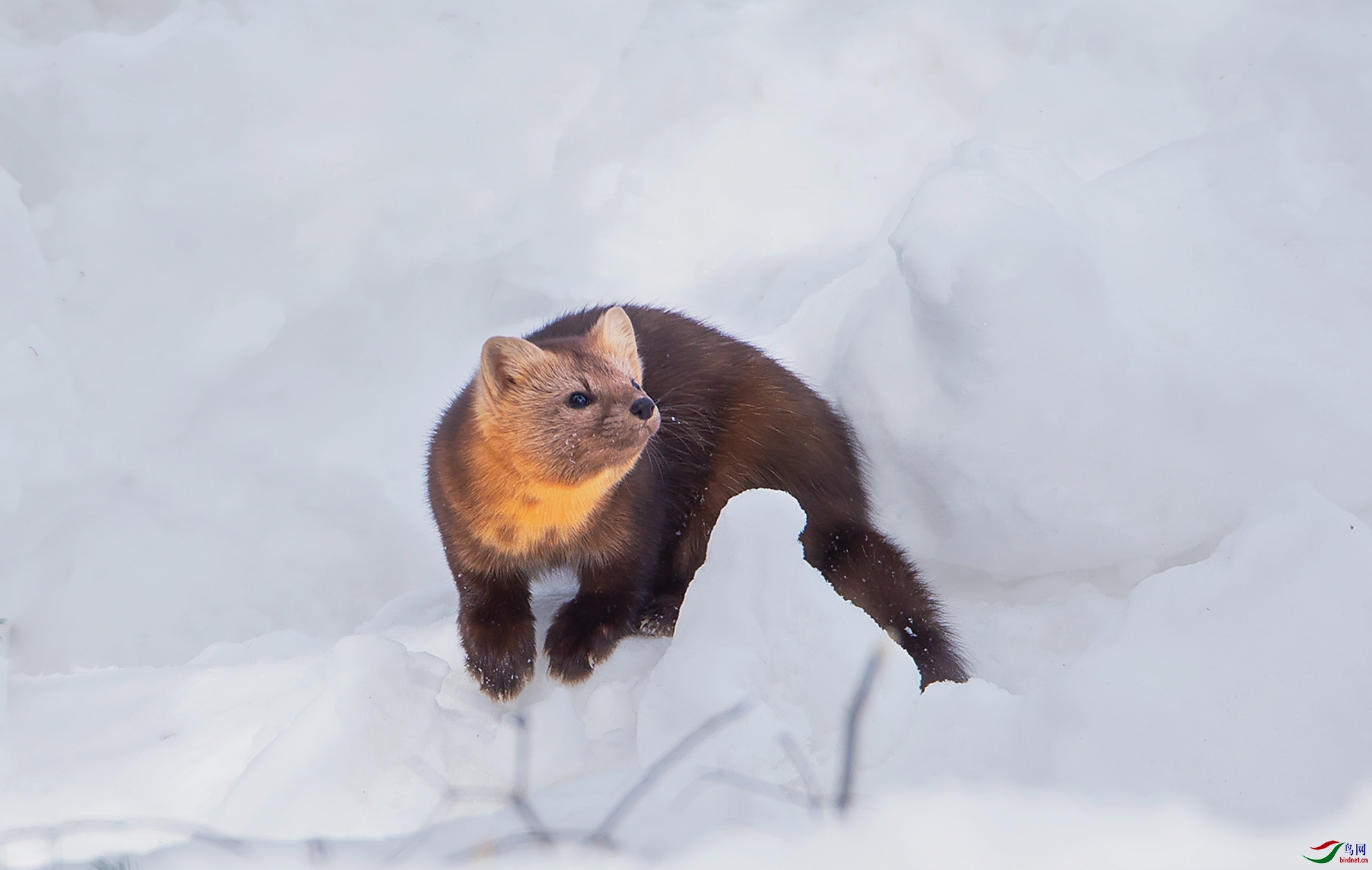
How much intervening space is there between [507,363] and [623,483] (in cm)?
45

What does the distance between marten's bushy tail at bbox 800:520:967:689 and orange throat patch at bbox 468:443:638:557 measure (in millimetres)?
575

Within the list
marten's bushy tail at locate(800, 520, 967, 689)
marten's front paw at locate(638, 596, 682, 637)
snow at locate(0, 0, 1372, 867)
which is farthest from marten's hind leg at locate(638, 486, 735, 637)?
marten's bushy tail at locate(800, 520, 967, 689)

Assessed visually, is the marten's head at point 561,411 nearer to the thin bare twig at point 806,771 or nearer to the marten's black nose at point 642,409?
the marten's black nose at point 642,409

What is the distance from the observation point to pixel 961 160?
2717 millimetres

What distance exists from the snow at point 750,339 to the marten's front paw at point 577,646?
5cm

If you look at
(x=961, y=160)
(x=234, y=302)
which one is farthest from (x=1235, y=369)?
(x=234, y=302)

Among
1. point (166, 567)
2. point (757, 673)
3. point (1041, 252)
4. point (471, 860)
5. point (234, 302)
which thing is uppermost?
point (1041, 252)

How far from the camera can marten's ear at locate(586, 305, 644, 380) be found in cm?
229

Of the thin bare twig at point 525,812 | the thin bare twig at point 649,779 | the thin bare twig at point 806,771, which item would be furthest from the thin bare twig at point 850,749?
the thin bare twig at point 525,812

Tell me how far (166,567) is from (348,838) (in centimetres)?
209

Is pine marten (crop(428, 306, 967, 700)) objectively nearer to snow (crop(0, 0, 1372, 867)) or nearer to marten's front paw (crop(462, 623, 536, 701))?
marten's front paw (crop(462, 623, 536, 701))

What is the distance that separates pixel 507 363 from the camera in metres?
2.16

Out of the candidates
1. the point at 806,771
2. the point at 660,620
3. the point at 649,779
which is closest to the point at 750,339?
the point at 660,620

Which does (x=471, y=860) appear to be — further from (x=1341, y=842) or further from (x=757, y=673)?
(x=1341, y=842)
